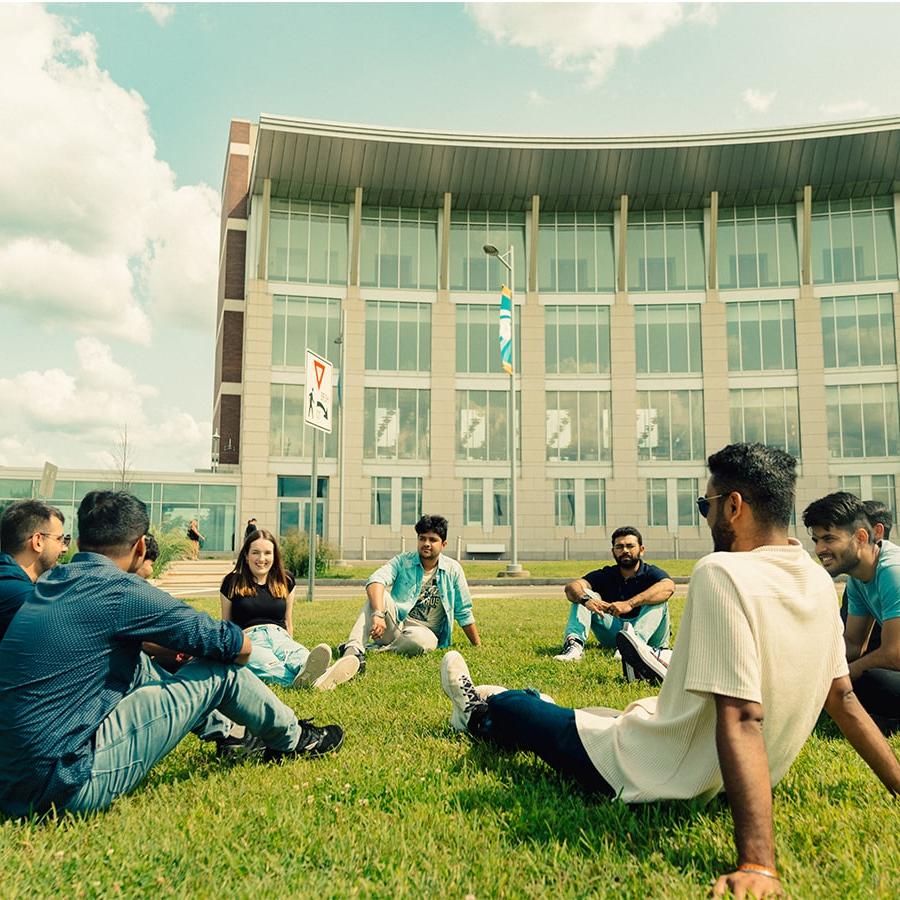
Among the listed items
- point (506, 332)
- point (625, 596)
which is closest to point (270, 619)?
point (625, 596)

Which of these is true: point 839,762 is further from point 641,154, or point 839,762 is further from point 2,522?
point 641,154

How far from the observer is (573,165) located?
39594 mm

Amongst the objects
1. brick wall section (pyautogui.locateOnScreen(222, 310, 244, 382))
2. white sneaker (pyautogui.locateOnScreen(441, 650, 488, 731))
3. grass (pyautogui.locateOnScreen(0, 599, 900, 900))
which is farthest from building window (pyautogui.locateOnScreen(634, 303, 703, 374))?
white sneaker (pyautogui.locateOnScreen(441, 650, 488, 731))

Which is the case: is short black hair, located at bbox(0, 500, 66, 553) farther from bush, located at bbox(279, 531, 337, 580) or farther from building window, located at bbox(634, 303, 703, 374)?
building window, located at bbox(634, 303, 703, 374)

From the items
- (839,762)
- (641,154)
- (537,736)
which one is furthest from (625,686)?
(641,154)

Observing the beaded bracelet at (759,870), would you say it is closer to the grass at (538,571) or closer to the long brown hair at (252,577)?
the long brown hair at (252,577)

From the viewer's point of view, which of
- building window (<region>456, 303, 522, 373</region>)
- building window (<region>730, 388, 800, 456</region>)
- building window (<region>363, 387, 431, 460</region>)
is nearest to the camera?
building window (<region>730, 388, 800, 456</region>)

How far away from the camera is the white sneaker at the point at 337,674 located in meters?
6.73

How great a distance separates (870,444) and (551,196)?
64.0 ft

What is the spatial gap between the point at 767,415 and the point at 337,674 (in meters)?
37.2

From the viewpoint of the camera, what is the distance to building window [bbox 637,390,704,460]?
40.5 m

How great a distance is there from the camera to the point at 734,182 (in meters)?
39.8

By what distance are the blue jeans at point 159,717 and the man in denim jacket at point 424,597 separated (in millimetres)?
4545

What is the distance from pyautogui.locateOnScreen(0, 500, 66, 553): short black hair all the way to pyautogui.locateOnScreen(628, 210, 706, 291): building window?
3942 cm
